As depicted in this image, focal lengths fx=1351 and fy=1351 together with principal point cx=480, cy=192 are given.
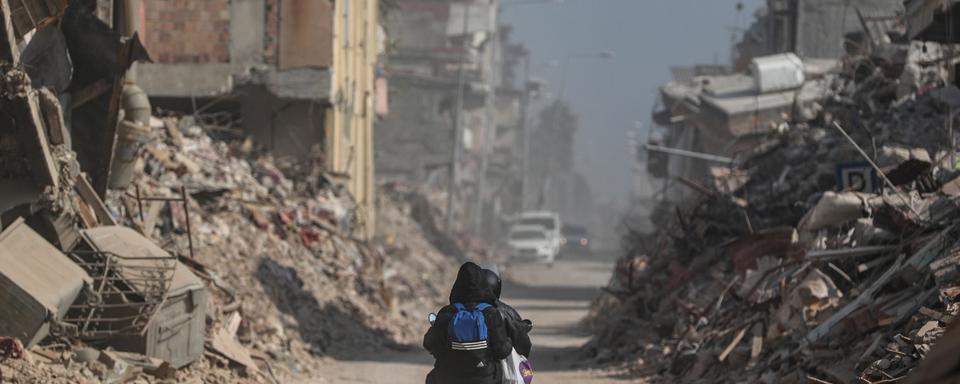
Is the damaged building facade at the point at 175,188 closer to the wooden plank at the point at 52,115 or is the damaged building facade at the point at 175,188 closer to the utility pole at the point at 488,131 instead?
the wooden plank at the point at 52,115

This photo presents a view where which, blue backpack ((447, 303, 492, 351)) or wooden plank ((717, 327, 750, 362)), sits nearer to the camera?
blue backpack ((447, 303, 492, 351))

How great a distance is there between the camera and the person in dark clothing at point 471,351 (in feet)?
26.6

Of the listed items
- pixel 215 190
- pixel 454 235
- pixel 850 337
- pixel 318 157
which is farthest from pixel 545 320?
pixel 454 235

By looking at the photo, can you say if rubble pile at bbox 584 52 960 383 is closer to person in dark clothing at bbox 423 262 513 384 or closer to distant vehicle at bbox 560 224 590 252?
person in dark clothing at bbox 423 262 513 384

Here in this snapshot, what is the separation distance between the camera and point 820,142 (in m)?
21.3

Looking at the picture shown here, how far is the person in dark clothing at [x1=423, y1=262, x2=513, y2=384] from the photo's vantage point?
26.6 ft

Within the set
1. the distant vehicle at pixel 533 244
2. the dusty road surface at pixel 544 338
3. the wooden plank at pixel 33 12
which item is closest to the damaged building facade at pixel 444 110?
the distant vehicle at pixel 533 244

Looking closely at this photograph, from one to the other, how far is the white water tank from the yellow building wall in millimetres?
9793

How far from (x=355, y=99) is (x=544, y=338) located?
9.74m

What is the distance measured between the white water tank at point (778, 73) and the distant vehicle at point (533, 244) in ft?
75.9

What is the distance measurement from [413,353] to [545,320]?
872 cm

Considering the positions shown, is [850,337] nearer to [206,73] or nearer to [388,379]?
[388,379]

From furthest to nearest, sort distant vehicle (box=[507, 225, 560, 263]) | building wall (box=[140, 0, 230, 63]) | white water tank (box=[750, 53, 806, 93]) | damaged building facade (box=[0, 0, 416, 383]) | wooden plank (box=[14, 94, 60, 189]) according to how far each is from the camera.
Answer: distant vehicle (box=[507, 225, 560, 263]) → white water tank (box=[750, 53, 806, 93]) → building wall (box=[140, 0, 230, 63]) → damaged building facade (box=[0, 0, 416, 383]) → wooden plank (box=[14, 94, 60, 189])

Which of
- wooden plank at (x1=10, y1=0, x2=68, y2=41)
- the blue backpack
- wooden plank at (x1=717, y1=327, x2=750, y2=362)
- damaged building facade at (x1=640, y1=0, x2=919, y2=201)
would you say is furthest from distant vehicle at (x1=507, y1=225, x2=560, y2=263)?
the blue backpack
